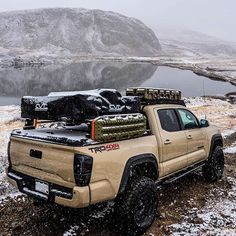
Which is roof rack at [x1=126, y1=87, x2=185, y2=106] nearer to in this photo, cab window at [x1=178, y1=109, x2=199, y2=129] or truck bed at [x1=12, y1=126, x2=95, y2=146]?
cab window at [x1=178, y1=109, x2=199, y2=129]

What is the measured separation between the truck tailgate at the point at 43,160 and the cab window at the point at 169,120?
88.1 inches

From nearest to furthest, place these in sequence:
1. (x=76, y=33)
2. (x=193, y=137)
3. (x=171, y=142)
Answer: (x=171, y=142), (x=193, y=137), (x=76, y=33)

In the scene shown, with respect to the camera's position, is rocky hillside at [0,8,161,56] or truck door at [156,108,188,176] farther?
rocky hillside at [0,8,161,56]

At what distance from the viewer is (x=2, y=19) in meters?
148

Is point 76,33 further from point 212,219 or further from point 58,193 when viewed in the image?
point 58,193

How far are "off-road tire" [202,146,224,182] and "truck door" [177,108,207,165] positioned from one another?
406mm

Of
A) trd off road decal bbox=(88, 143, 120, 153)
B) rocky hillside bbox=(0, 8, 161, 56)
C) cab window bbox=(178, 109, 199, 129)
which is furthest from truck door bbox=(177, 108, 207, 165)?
rocky hillside bbox=(0, 8, 161, 56)

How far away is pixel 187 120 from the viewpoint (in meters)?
7.75

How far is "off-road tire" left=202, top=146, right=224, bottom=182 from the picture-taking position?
8.50 m

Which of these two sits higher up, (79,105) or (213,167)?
(79,105)

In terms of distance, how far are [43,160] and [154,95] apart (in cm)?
249

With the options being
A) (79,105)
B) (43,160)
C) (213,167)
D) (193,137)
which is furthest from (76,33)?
(43,160)

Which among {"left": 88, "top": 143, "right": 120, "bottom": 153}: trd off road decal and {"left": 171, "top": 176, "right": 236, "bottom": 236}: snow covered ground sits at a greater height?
{"left": 88, "top": 143, "right": 120, "bottom": 153}: trd off road decal

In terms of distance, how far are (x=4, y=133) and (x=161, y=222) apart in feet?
31.4
